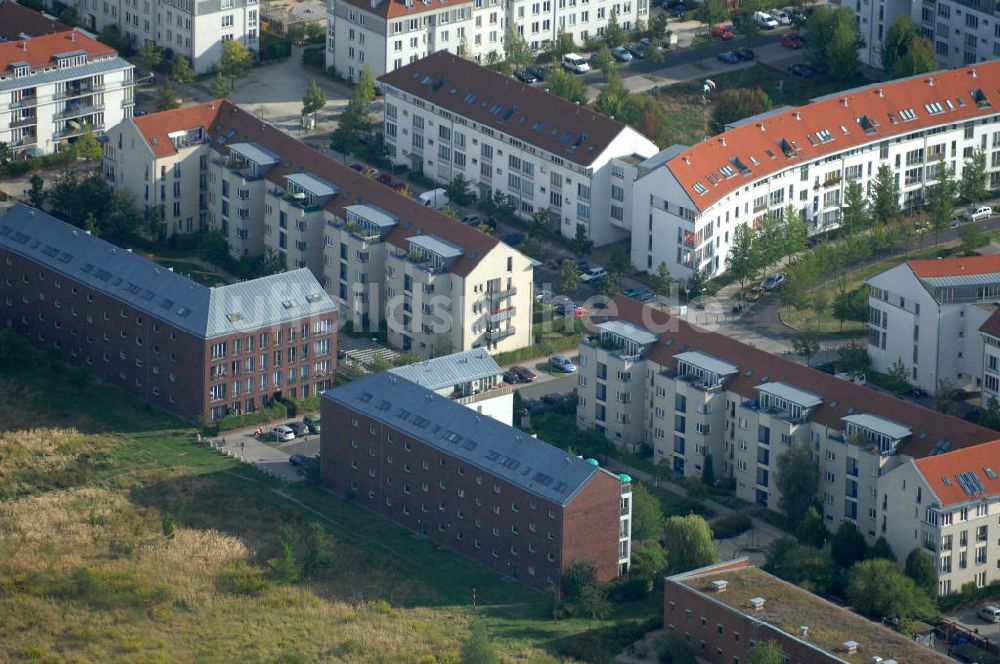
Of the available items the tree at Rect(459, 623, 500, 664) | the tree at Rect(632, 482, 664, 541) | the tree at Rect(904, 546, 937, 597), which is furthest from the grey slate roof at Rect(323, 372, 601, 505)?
the tree at Rect(904, 546, 937, 597)

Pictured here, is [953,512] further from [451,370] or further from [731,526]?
[451,370]

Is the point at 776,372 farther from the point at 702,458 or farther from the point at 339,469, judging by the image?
the point at 339,469

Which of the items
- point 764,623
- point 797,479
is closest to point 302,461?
point 797,479

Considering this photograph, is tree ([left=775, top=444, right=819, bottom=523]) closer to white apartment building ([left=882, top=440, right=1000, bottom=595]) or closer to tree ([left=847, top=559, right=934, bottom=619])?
white apartment building ([left=882, top=440, right=1000, bottom=595])

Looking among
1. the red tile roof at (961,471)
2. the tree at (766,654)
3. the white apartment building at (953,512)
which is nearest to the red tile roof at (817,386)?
the red tile roof at (961,471)

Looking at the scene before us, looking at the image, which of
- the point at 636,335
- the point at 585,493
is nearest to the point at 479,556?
the point at 585,493
